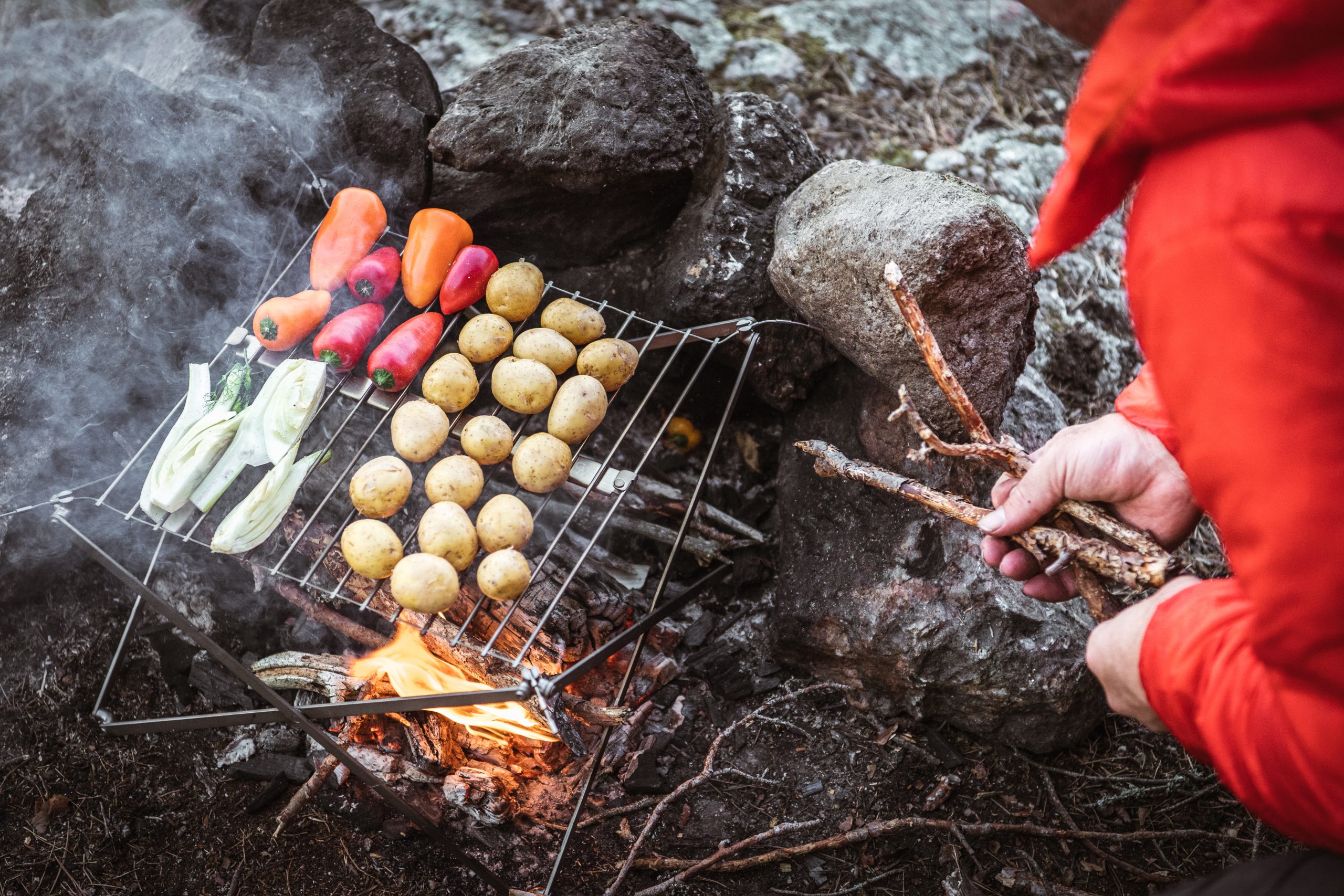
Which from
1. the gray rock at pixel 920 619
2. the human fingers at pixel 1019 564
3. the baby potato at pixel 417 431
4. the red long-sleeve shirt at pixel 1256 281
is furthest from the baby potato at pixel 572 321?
the red long-sleeve shirt at pixel 1256 281

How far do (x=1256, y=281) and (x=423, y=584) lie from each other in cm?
212

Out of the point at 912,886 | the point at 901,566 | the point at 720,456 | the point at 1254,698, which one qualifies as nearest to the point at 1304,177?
the point at 1254,698

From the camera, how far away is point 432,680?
2.88 meters

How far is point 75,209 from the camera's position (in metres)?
3.24

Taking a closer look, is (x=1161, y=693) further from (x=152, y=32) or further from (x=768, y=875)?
(x=152, y=32)

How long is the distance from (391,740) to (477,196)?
2299mm

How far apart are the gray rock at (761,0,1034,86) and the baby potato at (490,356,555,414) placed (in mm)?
A: 3729

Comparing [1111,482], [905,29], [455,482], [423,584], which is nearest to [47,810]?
[423,584]

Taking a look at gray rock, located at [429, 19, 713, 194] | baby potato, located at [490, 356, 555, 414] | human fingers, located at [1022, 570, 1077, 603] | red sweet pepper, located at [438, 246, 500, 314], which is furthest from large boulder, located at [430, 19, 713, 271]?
human fingers, located at [1022, 570, 1077, 603]

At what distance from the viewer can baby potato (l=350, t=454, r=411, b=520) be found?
259 centimetres

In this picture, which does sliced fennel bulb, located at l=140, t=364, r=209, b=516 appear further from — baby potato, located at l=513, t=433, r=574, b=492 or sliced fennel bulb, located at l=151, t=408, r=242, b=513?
baby potato, located at l=513, t=433, r=574, b=492

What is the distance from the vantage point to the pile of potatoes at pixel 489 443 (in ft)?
8.16

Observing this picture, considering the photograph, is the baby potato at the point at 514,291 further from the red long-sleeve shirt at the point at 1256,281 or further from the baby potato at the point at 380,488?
the red long-sleeve shirt at the point at 1256,281

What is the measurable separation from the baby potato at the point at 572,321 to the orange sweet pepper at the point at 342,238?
2.60 ft
